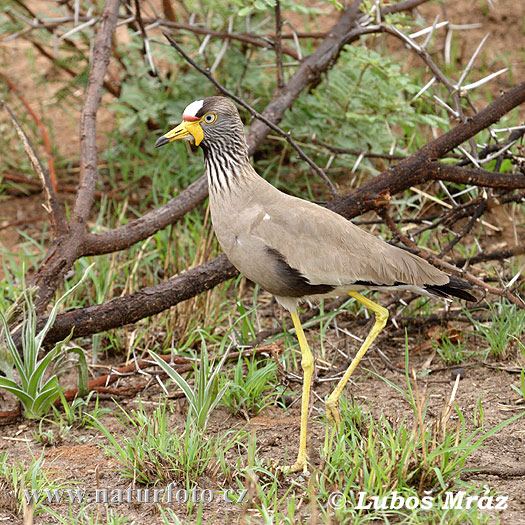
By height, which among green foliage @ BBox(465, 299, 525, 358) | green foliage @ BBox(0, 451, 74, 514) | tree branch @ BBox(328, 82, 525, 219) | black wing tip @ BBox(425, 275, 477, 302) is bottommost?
green foliage @ BBox(0, 451, 74, 514)

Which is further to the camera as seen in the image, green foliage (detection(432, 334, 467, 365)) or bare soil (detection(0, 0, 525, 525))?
green foliage (detection(432, 334, 467, 365))

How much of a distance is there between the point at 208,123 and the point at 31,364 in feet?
4.82

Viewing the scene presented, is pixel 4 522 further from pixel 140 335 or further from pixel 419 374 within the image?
pixel 419 374

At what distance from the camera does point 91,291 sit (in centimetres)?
493

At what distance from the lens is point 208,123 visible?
3.69 metres

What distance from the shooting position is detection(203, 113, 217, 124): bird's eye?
367 cm

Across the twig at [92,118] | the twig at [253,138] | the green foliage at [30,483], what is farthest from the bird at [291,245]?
the green foliage at [30,483]

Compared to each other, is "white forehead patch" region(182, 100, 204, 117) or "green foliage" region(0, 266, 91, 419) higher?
"white forehead patch" region(182, 100, 204, 117)

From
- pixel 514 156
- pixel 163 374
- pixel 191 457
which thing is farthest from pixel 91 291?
pixel 514 156

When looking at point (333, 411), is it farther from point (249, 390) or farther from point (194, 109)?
point (194, 109)

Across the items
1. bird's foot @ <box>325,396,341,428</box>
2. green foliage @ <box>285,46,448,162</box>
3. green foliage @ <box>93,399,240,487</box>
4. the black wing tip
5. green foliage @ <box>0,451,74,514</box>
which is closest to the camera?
green foliage @ <box>0,451,74,514</box>

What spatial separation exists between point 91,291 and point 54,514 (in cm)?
222

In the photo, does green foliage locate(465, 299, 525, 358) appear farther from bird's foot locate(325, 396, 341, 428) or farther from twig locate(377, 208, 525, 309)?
bird's foot locate(325, 396, 341, 428)

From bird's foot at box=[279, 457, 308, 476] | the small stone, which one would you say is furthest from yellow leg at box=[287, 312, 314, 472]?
the small stone
